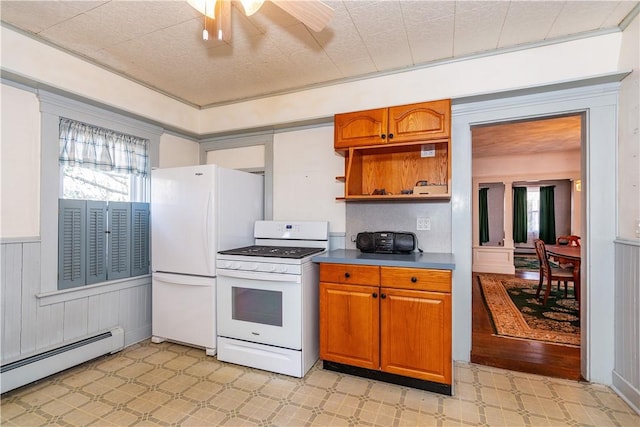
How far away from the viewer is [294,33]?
2.12 metres

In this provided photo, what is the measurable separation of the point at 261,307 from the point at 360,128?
169 cm

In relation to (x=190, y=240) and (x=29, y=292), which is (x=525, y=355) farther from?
(x=29, y=292)

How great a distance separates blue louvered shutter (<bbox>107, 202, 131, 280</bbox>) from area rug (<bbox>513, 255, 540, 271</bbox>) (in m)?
7.37

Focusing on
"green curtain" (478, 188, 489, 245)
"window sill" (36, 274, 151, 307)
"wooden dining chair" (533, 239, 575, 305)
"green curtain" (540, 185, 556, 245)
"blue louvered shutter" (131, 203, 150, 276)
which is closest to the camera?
"window sill" (36, 274, 151, 307)

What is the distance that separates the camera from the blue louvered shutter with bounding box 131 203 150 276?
2.91 metres

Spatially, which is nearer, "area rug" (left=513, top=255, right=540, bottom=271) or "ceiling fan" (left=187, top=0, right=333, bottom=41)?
"ceiling fan" (left=187, top=0, right=333, bottom=41)

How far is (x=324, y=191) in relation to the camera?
3.05 meters

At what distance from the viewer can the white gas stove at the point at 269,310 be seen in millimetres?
2322

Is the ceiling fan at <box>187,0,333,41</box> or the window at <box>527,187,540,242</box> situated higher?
the ceiling fan at <box>187,0,333,41</box>

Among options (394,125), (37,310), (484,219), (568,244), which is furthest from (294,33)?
(484,219)

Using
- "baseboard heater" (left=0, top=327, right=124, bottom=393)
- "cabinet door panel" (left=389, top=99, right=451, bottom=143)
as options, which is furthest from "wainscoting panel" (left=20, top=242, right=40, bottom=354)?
"cabinet door panel" (left=389, top=99, right=451, bottom=143)

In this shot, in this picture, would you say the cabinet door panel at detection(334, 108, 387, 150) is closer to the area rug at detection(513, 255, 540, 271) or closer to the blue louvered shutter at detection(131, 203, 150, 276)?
the blue louvered shutter at detection(131, 203, 150, 276)

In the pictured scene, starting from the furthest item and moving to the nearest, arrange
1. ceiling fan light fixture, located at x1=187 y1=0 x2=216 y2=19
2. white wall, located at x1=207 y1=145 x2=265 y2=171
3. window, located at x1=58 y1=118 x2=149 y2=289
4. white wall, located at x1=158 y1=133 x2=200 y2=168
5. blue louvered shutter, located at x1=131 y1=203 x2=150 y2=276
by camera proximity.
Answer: white wall, located at x1=207 y1=145 x2=265 y2=171
white wall, located at x1=158 y1=133 x2=200 y2=168
blue louvered shutter, located at x1=131 y1=203 x2=150 y2=276
window, located at x1=58 y1=118 x2=149 y2=289
ceiling fan light fixture, located at x1=187 y1=0 x2=216 y2=19

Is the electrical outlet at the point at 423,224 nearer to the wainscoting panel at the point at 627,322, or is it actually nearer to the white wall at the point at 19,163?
the wainscoting panel at the point at 627,322
